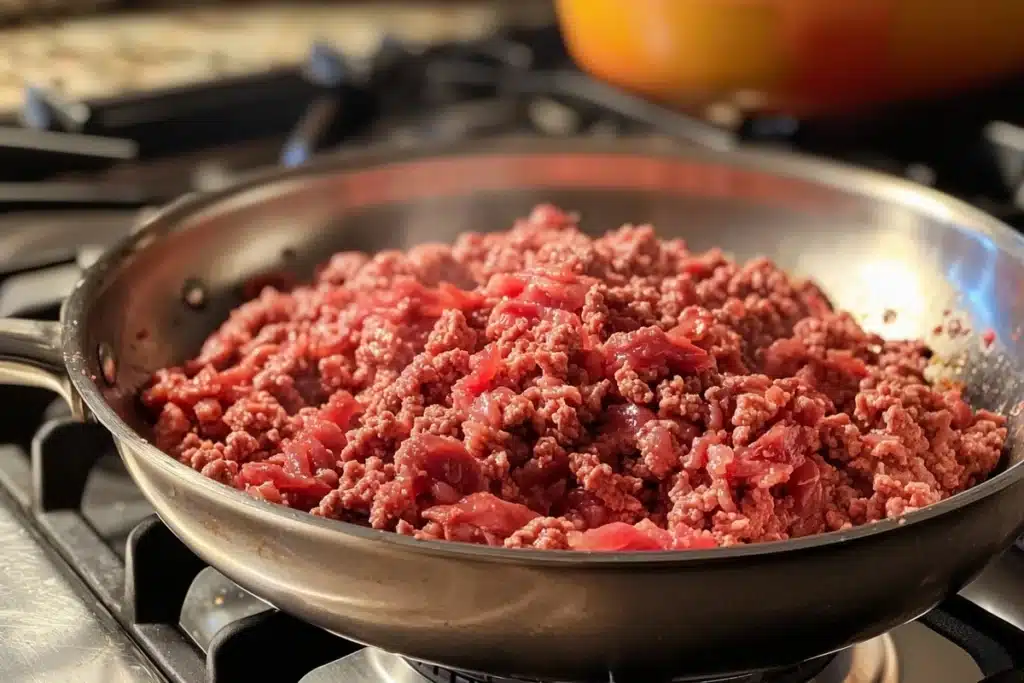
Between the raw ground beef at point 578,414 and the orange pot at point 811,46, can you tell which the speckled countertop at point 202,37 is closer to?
the orange pot at point 811,46

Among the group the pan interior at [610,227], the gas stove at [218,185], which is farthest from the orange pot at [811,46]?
the pan interior at [610,227]

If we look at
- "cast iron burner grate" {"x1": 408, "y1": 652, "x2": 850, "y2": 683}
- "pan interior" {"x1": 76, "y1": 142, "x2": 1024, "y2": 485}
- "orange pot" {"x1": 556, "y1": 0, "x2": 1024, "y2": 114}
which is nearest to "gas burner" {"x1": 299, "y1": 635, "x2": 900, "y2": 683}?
"cast iron burner grate" {"x1": 408, "y1": 652, "x2": 850, "y2": 683}

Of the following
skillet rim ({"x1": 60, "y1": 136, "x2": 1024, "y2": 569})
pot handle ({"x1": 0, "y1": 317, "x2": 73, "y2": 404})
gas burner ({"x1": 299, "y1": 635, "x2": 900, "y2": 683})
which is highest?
skillet rim ({"x1": 60, "y1": 136, "x2": 1024, "y2": 569})

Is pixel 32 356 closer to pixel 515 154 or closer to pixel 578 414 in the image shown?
pixel 578 414

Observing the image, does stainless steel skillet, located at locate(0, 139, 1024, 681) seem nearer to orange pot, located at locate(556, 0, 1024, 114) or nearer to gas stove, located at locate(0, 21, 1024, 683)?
gas stove, located at locate(0, 21, 1024, 683)

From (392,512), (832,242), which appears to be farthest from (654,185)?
(392,512)

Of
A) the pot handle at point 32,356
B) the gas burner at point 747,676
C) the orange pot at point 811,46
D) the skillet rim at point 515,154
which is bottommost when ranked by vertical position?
the gas burner at point 747,676
